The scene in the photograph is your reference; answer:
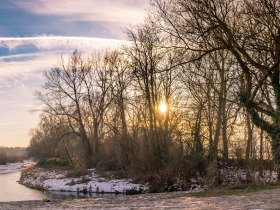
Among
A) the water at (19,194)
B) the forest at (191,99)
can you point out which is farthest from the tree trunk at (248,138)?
the water at (19,194)

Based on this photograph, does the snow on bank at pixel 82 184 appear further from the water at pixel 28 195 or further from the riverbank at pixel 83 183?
→ the water at pixel 28 195

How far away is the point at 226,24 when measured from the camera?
21438 millimetres

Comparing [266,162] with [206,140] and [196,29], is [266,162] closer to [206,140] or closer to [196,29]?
[206,140]

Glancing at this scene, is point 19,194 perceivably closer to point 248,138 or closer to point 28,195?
Answer: point 28,195

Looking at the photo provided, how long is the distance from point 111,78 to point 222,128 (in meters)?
19.0

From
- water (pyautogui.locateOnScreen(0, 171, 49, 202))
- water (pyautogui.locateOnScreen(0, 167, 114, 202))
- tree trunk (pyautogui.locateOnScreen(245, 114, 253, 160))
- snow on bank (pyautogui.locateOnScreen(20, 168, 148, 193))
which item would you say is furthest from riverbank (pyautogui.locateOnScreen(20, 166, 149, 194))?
tree trunk (pyautogui.locateOnScreen(245, 114, 253, 160))

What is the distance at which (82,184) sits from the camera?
35.9 metres

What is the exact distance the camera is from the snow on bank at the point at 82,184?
31625 mm

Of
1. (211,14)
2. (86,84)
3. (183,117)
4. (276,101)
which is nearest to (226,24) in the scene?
(211,14)

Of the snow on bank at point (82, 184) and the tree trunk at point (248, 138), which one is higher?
the tree trunk at point (248, 138)

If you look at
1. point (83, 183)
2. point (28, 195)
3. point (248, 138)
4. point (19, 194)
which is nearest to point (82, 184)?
point (83, 183)

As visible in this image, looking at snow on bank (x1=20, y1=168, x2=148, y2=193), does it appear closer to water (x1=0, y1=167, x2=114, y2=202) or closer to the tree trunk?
water (x1=0, y1=167, x2=114, y2=202)

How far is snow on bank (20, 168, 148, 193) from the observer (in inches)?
1245

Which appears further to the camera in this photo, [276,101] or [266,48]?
[276,101]
